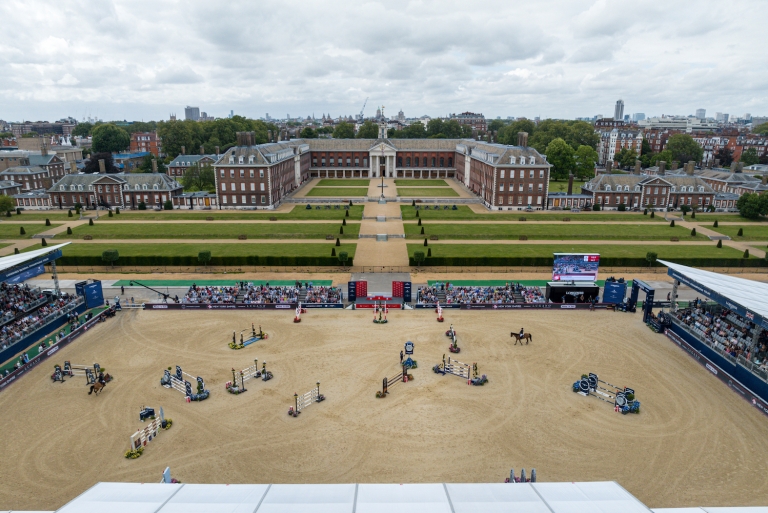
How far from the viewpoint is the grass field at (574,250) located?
54000 millimetres

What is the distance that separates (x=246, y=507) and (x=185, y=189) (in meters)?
97.0

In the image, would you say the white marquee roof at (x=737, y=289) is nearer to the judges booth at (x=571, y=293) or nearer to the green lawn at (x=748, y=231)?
the judges booth at (x=571, y=293)

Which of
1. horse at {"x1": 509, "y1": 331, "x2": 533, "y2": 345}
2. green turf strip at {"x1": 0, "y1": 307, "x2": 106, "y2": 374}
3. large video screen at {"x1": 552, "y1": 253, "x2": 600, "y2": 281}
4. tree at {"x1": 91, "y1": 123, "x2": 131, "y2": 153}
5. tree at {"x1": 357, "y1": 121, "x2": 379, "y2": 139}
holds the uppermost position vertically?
tree at {"x1": 357, "y1": 121, "x2": 379, "y2": 139}

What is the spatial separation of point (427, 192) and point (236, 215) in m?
41.8

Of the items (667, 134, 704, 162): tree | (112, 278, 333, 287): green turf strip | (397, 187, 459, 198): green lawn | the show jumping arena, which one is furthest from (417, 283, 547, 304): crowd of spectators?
(667, 134, 704, 162): tree

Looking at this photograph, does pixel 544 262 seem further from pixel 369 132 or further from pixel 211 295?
pixel 369 132

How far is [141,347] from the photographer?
3269 cm

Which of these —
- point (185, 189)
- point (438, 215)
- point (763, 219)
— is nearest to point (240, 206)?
point (185, 189)

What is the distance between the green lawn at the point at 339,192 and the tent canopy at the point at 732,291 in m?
67.9

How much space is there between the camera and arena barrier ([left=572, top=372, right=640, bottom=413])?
82.5 feet

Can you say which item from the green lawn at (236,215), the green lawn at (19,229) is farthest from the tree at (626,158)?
the green lawn at (19,229)

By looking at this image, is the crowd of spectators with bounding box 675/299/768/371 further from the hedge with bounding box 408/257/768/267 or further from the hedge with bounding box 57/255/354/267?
the hedge with bounding box 57/255/354/267

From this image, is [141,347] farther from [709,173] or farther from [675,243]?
[709,173]

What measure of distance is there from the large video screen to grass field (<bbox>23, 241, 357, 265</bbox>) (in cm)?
2206
